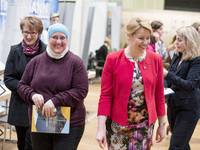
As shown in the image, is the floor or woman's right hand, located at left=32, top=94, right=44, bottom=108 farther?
the floor

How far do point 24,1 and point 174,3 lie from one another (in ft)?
42.6

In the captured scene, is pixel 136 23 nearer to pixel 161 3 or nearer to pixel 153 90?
pixel 153 90

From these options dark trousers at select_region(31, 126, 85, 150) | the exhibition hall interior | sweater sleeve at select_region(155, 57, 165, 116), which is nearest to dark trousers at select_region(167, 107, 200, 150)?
the exhibition hall interior

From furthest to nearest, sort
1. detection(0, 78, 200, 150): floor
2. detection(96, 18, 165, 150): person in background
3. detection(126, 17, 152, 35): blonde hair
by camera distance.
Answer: detection(0, 78, 200, 150): floor, detection(96, 18, 165, 150): person in background, detection(126, 17, 152, 35): blonde hair

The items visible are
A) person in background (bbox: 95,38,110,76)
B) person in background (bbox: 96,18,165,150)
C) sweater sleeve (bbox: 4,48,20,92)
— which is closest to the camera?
person in background (bbox: 96,18,165,150)

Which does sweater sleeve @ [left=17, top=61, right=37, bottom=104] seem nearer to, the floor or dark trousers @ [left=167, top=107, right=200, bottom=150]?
dark trousers @ [left=167, top=107, right=200, bottom=150]

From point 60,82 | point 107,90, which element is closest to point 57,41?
A: point 60,82

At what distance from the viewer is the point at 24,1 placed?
18.2ft

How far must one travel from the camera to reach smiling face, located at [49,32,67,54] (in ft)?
8.05

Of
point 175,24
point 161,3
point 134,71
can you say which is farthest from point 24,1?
point 161,3

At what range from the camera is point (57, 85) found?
2.44 meters

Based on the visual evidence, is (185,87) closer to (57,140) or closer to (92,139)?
(57,140)

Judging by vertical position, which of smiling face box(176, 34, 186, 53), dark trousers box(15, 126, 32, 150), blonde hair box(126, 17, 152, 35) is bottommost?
dark trousers box(15, 126, 32, 150)

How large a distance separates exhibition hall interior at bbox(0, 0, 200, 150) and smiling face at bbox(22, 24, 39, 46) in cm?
2
